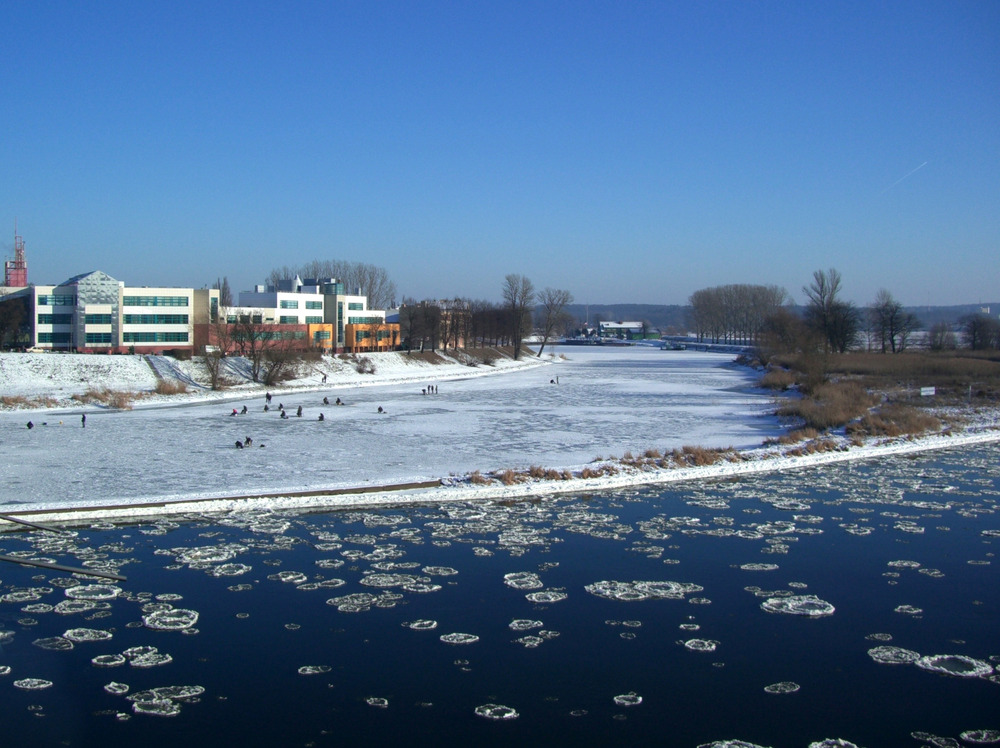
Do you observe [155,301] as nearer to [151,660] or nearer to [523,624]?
[151,660]

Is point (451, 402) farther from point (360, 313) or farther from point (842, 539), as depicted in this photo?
point (360, 313)

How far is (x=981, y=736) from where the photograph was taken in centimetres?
749

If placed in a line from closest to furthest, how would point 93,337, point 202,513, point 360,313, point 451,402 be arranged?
point 202,513 → point 451,402 → point 93,337 → point 360,313

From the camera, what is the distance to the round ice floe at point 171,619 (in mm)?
10123

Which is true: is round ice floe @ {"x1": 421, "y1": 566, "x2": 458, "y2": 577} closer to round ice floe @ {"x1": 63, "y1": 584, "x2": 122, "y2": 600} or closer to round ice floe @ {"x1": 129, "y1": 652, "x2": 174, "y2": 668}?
round ice floe @ {"x1": 129, "y1": 652, "x2": 174, "y2": 668}

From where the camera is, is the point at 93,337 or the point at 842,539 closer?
the point at 842,539

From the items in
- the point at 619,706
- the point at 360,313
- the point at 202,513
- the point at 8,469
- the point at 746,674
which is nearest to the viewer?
the point at 619,706

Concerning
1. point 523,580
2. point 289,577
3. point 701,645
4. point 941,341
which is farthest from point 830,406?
point 941,341

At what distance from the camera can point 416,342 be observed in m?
78.0

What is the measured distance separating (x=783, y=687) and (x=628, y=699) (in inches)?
65.3

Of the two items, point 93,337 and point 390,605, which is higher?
point 93,337

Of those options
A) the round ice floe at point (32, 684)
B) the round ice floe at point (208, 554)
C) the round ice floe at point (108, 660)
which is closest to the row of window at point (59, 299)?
the round ice floe at point (208, 554)

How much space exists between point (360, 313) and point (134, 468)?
55.4 meters

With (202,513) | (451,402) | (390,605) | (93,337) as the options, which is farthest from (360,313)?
(390,605)
